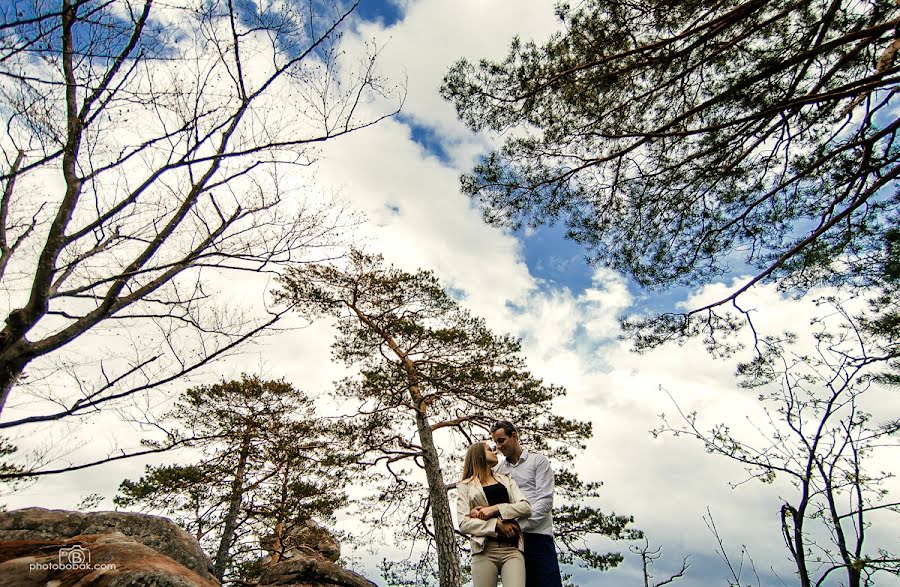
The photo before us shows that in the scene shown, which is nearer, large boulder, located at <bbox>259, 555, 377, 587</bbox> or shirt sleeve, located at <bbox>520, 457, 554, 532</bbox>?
shirt sleeve, located at <bbox>520, 457, 554, 532</bbox>

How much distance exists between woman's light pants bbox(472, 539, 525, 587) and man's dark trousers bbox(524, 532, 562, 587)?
9 centimetres

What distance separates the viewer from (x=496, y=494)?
288cm

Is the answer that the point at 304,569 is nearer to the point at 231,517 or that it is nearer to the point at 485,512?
the point at 231,517

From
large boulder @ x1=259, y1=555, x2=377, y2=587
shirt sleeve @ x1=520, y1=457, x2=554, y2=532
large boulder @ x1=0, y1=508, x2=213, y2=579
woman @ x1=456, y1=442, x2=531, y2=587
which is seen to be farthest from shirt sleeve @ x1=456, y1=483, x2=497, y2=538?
large boulder @ x1=259, y1=555, x2=377, y2=587

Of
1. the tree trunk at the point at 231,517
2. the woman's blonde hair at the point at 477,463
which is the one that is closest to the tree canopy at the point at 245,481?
the tree trunk at the point at 231,517

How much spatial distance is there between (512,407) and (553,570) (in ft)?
19.8

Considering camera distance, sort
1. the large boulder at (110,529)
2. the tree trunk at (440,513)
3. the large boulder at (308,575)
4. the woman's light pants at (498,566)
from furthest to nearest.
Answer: the large boulder at (308,575) < the tree trunk at (440,513) < the large boulder at (110,529) < the woman's light pants at (498,566)

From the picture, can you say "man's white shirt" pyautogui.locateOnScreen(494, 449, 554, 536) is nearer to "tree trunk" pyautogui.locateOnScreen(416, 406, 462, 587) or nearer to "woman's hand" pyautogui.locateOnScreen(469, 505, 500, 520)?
"woman's hand" pyautogui.locateOnScreen(469, 505, 500, 520)

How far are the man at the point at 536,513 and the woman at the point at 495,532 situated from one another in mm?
88

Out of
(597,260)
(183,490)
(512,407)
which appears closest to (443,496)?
(512,407)

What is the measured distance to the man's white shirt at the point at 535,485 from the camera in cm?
279

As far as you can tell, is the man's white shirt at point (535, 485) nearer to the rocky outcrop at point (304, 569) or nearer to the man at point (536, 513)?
the man at point (536, 513)

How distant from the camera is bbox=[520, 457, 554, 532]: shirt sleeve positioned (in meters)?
2.78

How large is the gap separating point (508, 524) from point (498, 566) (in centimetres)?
25
